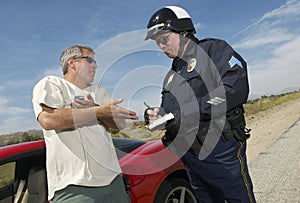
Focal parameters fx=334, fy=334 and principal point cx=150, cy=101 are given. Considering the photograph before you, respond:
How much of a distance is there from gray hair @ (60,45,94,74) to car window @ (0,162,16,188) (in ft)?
3.33

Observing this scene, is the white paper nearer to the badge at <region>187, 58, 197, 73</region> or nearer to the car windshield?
the badge at <region>187, 58, 197, 73</region>

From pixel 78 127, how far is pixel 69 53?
565mm

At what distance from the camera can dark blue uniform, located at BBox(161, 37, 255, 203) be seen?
2.21 meters

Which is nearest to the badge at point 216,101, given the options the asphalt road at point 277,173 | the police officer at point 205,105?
the police officer at point 205,105

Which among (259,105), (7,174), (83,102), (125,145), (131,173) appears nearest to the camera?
(83,102)

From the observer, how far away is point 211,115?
7.34 ft

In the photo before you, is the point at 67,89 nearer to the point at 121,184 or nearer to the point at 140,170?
the point at 121,184

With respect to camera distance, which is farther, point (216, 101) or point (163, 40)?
point (163, 40)

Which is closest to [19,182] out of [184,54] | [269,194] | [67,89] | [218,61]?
[67,89]

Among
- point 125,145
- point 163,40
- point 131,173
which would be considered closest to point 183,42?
point 163,40

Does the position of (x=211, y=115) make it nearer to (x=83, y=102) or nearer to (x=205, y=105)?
(x=205, y=105)

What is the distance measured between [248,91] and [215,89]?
0.24 metres

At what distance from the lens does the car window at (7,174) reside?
9.17ft

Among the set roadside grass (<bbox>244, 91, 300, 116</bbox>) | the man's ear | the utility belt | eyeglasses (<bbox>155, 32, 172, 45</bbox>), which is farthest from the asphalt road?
roadside grass (<bbox>244, 91, 300, 116</bbox>)
